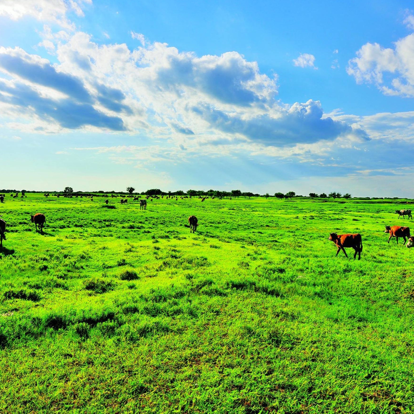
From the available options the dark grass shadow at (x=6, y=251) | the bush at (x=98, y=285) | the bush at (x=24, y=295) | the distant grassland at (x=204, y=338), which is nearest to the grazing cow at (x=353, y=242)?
the distant grassland at (x=204, y=338)

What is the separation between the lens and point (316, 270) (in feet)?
42.8

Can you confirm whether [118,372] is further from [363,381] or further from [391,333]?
[391,333]

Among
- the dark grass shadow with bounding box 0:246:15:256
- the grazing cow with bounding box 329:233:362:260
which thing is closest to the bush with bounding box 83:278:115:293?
the dark grass shadow with bounding box 0:246:15:256

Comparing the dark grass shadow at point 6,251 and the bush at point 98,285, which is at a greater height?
the dark grass shadow at point 6,251

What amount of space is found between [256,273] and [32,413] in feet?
32.3

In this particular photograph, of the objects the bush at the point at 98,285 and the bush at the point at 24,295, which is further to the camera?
the bush at the point at 98,285

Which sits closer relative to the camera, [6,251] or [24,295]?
[24,295]

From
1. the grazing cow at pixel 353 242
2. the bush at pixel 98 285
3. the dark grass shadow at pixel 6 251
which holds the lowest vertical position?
the bush at pixel 98 285

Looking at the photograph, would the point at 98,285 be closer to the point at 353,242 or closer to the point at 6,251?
the point at 6,251

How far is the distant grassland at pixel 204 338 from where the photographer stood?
4.67m

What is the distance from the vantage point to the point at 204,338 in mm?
6508

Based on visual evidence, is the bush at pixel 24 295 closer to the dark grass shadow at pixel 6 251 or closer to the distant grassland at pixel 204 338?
the distant grassland at pixel 204 338

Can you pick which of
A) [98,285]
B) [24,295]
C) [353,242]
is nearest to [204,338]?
[98,285]

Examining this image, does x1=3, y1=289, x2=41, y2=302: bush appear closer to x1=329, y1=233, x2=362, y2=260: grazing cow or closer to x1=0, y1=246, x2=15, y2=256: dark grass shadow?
x1=0, y1=246, x2=15, y2=256: dark grass shadow
